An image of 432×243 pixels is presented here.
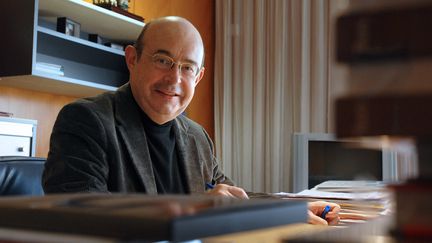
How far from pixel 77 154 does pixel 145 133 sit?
35 cm

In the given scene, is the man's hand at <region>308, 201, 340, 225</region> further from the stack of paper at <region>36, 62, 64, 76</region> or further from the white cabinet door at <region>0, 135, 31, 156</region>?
the stack of paper at <region>36, 62, 64, 76</region>

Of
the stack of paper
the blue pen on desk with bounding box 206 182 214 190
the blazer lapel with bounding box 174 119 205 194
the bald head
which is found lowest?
the blue pen on desk with bounding box 206 182 214 190

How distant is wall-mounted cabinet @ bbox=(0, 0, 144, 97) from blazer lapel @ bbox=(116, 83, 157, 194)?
1645mm

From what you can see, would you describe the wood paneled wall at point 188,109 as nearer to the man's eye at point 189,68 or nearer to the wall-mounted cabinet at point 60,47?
the wall-mounted cabinet at point 60,47

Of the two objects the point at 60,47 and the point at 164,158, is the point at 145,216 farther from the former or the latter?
the point at 60,47

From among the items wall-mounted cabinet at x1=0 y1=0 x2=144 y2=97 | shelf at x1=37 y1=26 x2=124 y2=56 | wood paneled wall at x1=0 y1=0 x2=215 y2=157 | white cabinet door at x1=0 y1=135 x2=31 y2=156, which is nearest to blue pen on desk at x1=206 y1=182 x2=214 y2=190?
white cabinet door at x1=0 y1=135 x2=31 y2=156

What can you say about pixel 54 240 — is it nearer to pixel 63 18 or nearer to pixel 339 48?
pixel 339 48

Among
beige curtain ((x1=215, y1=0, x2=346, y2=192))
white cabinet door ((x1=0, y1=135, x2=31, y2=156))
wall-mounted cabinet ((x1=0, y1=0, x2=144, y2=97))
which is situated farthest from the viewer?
beige curtain ((x1=215, y1=0, x2=346, y2=192))

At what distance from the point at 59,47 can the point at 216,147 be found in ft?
5.23

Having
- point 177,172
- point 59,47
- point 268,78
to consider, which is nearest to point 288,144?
point 268,78

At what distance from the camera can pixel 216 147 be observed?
15.0 ft

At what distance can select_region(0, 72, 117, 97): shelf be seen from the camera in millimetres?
3160

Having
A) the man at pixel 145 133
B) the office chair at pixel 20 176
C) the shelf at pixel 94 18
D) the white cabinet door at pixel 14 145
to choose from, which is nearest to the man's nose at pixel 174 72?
the man at pixel 145 133

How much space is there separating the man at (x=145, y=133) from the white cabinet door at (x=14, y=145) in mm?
1403
